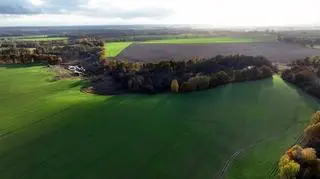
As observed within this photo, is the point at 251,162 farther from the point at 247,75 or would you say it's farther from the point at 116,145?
the point at 247,75

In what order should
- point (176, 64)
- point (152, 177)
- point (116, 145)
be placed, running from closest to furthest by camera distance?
point (152, 177), point (116, 145), point (176, 64)

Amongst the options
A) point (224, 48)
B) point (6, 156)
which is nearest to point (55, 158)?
point (6, 156)

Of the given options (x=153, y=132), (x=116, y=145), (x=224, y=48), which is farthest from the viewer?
(x=224, y=48)

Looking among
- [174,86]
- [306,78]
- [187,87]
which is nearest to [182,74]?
[174,86]

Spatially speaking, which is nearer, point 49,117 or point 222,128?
point 222,128

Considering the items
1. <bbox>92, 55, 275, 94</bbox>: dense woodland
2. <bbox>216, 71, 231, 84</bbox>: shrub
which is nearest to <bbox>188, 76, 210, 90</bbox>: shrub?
<bbox>92, 55, 275, 94</bbox>: dense woodland

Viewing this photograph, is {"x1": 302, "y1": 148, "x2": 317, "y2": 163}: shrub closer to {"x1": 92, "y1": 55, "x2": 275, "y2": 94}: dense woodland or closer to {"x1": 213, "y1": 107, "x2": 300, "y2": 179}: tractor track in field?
{"x1": 213, "y1": 107, "x2": 300, "y2": 179}: tractor track in field

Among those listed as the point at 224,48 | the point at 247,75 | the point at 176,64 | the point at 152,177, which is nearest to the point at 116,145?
the point at 152,177
